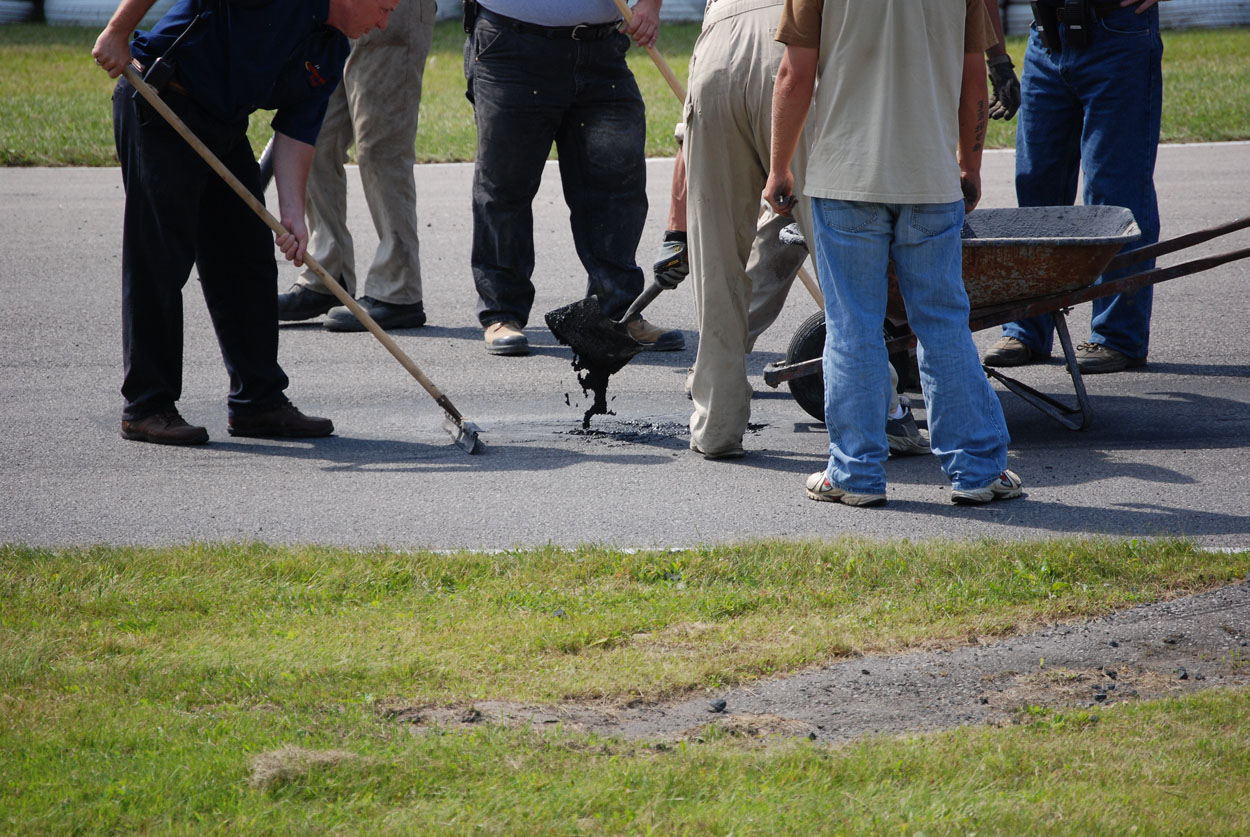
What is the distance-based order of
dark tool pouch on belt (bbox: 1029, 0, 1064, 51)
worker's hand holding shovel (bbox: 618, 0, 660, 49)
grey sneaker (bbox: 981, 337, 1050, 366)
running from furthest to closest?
grey sneaker (bbox: 981, 337, 1050, 366), worker's hand holding shovel (bbox: 618, 0, 660, 49), dark tool pouch on belt (bbox: 1029, 0, 1064, 51)

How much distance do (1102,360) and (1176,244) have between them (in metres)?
1.05

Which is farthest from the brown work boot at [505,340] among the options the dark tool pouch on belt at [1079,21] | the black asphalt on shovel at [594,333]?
the dark tool pouch on belt at [1079,21]

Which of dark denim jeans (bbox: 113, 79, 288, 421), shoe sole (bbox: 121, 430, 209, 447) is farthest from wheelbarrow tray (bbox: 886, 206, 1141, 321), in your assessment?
shoe sole (bbox: 121, 430, 209, 447)

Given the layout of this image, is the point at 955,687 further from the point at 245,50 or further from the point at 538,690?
the point at 245,50

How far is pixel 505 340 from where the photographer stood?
7.00 m

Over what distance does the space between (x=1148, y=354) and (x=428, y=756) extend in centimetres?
494

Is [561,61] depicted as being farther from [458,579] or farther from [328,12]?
[458,579]

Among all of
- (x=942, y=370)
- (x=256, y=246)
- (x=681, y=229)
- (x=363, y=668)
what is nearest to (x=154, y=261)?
(x=256, y=246)

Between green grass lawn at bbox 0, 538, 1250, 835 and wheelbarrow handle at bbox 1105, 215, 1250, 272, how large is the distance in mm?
1787

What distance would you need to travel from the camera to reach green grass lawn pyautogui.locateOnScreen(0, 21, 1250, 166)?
12391 mm

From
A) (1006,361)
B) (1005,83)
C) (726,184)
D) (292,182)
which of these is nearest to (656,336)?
(1006,361)

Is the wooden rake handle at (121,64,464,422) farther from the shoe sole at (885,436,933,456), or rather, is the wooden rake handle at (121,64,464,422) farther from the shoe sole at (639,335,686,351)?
the shoe sole at (885,436,933,456)

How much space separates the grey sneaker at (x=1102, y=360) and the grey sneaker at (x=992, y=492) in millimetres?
1850

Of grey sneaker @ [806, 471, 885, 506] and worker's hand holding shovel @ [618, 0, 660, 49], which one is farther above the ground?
worker's hand holding shovel @ [618, 0, 660, 49]
